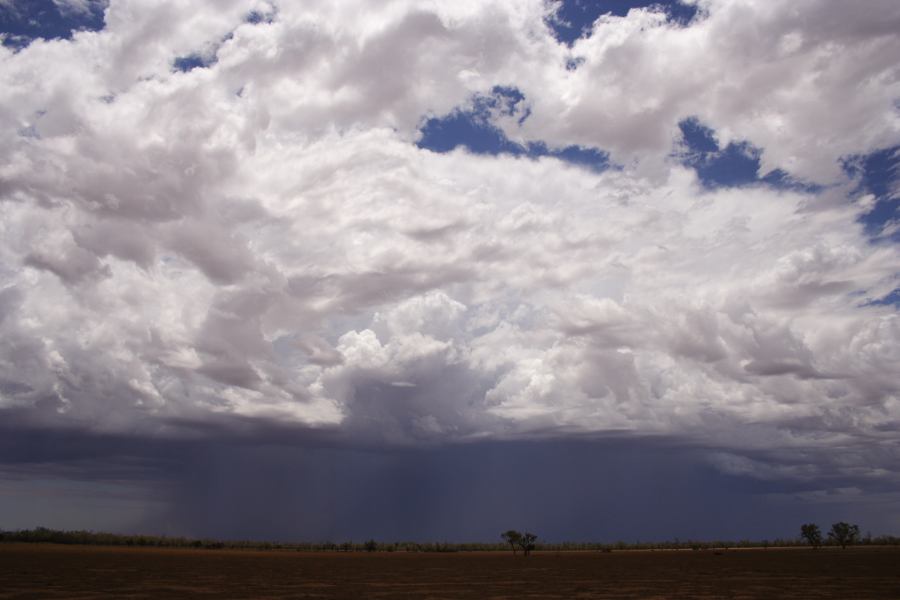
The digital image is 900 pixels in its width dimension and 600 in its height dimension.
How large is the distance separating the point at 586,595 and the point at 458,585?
12.4m

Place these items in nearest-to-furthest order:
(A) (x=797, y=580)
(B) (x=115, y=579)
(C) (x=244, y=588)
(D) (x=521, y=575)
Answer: (C) (x=244, y=588), (B) (x=115, y=579), (A) (x=797, y=580), (D) (x=521, y=575)

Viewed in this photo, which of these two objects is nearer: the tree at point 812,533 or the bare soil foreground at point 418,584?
the bare soil foreground at point 418,584

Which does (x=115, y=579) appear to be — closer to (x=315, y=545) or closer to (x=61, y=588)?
(x=61, y=588)

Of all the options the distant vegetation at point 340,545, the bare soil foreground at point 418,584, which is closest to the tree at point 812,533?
the distant vegetation at point 340,545

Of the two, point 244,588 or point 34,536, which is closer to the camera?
point 244,588

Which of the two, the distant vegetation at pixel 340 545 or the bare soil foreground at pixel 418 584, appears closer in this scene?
the bare soil foreground at pixel 418 584

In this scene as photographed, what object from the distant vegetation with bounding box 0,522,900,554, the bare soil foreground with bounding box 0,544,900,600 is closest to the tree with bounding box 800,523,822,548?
the distant vegetation with bounding box 0,522,900,554

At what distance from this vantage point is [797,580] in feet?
188

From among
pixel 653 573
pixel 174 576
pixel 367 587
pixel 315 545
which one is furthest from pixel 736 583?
pixel 315 545

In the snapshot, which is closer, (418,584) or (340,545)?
(418,584)

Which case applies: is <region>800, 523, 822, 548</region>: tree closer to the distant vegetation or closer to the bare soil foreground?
the distant vegetation

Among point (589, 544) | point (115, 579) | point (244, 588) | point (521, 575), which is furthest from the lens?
point (589, 544)

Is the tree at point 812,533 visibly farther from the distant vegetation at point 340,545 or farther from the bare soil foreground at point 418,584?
the bare soil foreground at point 418,584

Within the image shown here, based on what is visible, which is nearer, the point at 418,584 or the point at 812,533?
the point at 418,584
